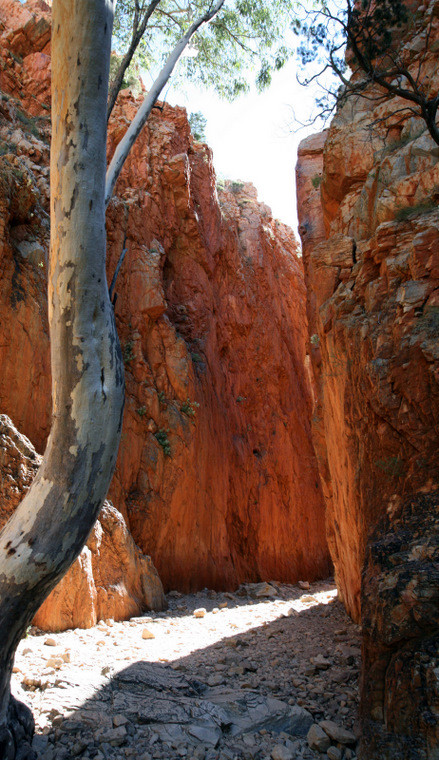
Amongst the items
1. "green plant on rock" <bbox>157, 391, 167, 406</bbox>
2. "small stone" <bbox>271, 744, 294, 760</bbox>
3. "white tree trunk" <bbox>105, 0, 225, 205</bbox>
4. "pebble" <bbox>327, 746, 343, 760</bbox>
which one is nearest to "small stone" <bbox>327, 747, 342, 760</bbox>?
"pebble" <bbox>327, 746, 343, 760</bbox>

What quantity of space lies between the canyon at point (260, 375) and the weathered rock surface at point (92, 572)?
3 centimetres

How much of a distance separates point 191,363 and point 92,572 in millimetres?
7907

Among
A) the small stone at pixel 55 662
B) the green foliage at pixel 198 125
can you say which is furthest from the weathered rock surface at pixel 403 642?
the green foliage at pixel 198 125

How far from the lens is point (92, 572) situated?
8016 mm

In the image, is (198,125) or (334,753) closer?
(334,753)

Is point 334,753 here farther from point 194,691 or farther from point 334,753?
point 194,691

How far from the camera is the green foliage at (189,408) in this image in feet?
46.2

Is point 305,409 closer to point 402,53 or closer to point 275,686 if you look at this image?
point 402,53

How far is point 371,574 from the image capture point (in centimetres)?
384

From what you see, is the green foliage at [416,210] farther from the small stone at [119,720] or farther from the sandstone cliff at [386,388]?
the small stone at [119,720]

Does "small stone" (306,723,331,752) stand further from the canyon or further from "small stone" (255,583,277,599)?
"small stone" (255,583,277,599)

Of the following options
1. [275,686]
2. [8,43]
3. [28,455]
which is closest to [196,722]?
[275,686]

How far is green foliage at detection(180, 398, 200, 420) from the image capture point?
14076 mm

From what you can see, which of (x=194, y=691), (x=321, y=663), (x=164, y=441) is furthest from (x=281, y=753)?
(x=164, y=441)
